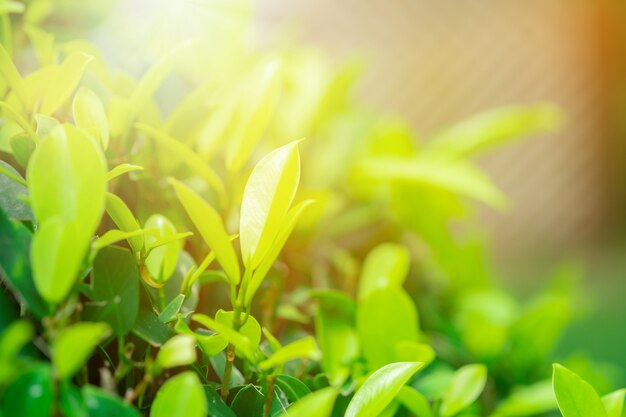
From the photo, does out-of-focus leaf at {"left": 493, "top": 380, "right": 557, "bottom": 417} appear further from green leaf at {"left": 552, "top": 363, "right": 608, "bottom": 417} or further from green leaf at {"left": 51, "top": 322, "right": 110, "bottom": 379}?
green leaf at {"left": 51, "top": 322, "right": 110, "bottom": 379}

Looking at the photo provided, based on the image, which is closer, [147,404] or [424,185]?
[147,404]

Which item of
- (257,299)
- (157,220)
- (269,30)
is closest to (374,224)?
(257,299)

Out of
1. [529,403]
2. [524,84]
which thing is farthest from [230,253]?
[524,84]

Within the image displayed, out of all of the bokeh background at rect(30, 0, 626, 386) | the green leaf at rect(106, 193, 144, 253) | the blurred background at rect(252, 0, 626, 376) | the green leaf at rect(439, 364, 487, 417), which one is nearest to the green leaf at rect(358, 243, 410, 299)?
the green leaf at rect(439, 364, 487, 417)

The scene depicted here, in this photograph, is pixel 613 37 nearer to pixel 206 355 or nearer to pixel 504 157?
pixel 504 157

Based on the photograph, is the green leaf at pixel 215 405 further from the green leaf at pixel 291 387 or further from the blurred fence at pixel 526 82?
the blurred fence at pixel 526 82

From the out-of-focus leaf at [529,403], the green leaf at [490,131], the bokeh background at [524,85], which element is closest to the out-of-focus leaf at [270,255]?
the out-of-focus leaf at [529,403]
